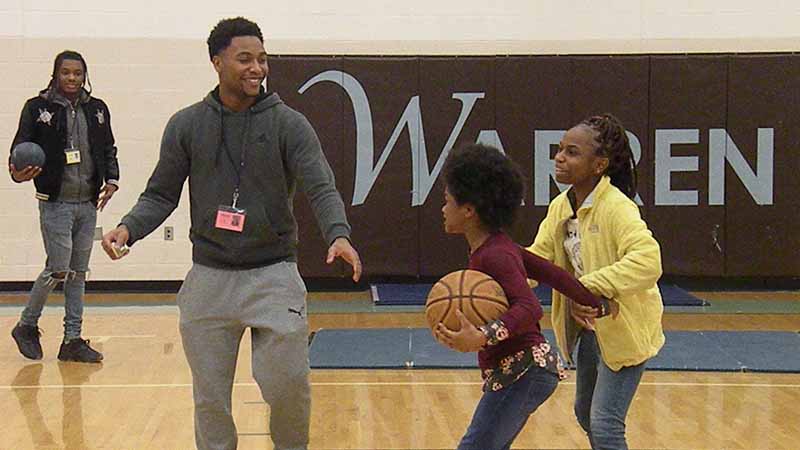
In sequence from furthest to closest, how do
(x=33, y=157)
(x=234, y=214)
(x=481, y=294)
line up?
(x=33, y=157) < (x=234, y=214) < (x=481, y=294)

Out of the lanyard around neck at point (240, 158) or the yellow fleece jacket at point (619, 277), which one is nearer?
the yellow fleece jacket at point (619, 277)

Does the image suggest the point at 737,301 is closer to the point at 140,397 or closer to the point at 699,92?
the point at 699,92

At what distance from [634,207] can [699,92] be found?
25.7 feet

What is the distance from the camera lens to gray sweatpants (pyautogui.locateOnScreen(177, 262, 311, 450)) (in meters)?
4.05

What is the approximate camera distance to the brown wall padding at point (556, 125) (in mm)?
11477

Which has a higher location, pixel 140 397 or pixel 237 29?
pixel 237 29

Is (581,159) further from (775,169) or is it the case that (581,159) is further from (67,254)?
(775,169)

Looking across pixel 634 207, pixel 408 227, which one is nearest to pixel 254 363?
pixel 634 207

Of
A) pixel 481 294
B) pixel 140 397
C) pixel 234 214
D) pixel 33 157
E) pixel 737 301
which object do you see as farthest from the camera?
pixel 737 301

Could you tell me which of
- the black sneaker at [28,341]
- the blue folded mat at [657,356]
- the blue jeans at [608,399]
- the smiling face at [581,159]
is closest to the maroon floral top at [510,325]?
the blue jeans at [608,399]

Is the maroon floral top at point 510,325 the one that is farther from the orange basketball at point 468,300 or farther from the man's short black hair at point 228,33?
the man's short black hair at point 228,33

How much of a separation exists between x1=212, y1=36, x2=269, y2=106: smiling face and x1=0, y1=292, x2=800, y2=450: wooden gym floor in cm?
219

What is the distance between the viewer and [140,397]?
6805mm

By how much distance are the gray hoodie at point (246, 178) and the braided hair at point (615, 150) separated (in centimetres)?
103
